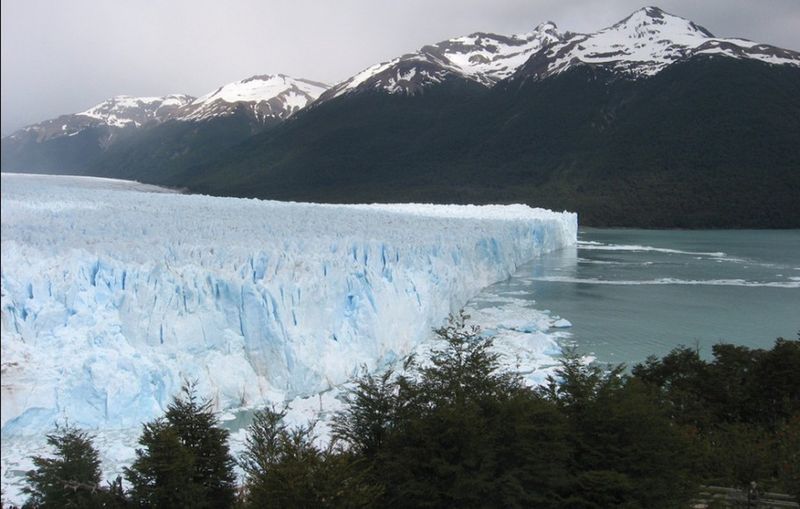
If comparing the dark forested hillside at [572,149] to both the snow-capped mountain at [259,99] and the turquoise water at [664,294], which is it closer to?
the turquoise water at [664,294]

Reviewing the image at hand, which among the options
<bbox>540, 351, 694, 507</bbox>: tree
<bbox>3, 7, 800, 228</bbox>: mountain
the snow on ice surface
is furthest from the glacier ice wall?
<bbox>3, 7, 800, 228</bbox>: mountain

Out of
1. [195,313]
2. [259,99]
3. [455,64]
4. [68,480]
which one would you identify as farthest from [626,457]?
[259,99]

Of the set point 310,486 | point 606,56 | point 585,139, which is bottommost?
point 310,486

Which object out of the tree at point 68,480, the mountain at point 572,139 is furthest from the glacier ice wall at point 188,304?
the mountain at point 572,139

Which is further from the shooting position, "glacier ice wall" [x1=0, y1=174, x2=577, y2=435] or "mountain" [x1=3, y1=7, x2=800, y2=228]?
"mountain" [x1=3, y1=7, x2=800, y2=228]

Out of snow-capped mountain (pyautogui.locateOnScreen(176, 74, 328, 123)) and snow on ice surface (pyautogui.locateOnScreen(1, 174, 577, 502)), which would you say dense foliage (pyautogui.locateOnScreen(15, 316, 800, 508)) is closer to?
snow on ice surface (pyautogui.locateOnScreen(1, 174, 577, 502))

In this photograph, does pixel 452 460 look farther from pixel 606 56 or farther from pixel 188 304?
pixel 606 56
